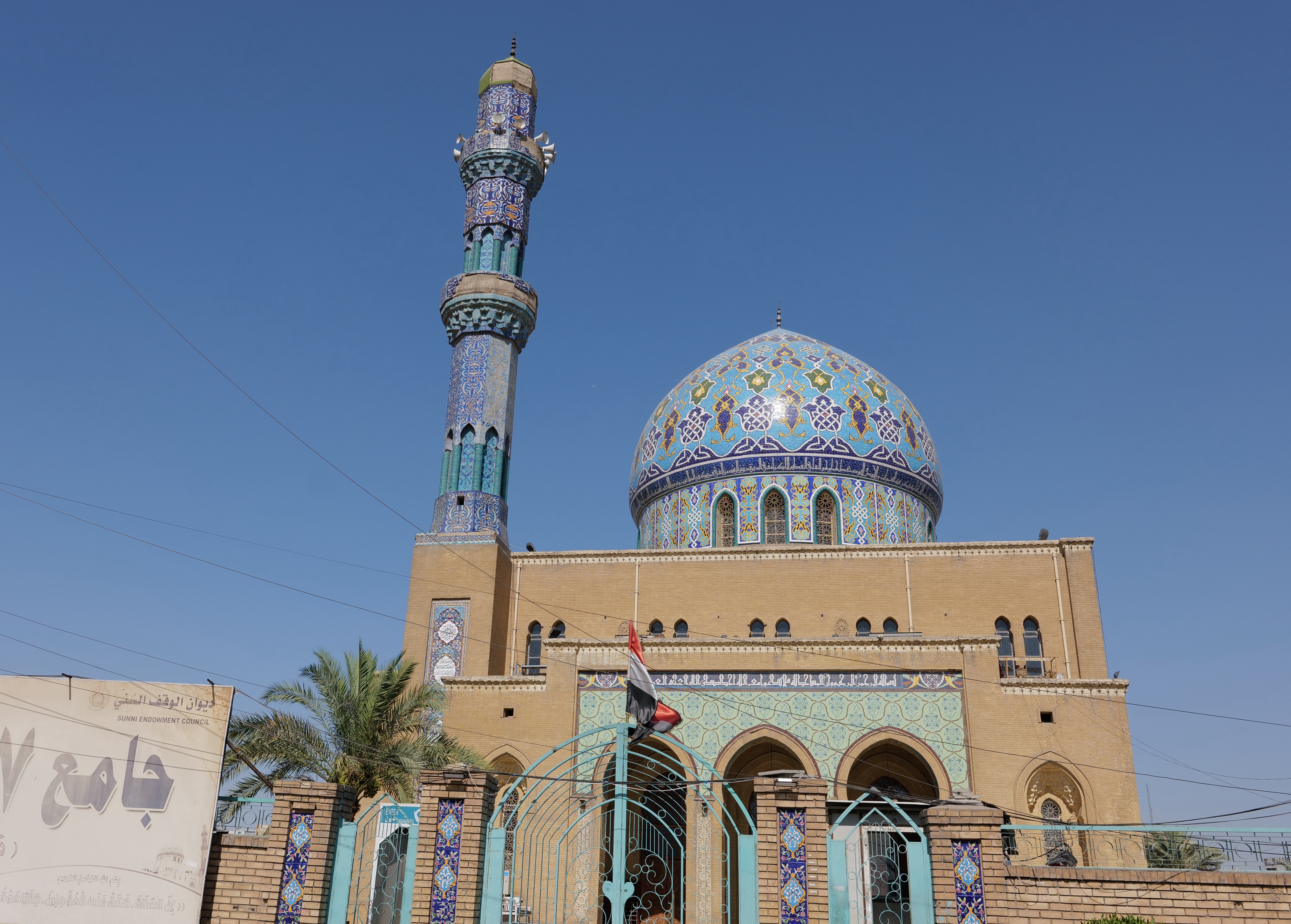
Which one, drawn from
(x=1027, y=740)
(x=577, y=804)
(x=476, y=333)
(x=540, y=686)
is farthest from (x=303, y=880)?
(x=476, y=333)

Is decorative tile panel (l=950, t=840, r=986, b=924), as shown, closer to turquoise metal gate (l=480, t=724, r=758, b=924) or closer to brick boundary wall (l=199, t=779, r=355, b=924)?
turquoise metal gate (l=480, t=724, r=758, b=924)

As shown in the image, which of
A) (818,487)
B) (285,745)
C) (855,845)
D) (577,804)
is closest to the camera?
(855,845)

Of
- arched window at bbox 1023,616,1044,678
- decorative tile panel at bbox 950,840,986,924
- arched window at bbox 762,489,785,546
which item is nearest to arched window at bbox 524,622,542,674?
arched window at bbox 762,489,785,546

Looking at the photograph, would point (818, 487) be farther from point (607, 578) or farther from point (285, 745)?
point (285, 745)

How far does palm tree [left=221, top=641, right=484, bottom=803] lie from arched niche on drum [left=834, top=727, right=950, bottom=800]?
5.37 metres

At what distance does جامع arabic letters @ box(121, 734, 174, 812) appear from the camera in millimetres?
8617

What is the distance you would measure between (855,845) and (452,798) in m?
4.02

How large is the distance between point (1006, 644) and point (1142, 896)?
11.1 metres

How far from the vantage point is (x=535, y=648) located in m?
19.5

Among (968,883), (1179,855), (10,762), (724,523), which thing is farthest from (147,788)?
(1179,855)

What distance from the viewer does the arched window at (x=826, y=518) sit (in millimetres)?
21078

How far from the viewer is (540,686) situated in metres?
16.7

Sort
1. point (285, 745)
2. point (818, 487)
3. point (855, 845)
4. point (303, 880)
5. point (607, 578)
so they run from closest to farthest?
1. point (303, 880)
2. point (855, 845)
3. point (285, 745)
4. point (607, 578)
5. point (818, 487)

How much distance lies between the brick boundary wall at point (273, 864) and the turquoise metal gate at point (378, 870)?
87 mm
